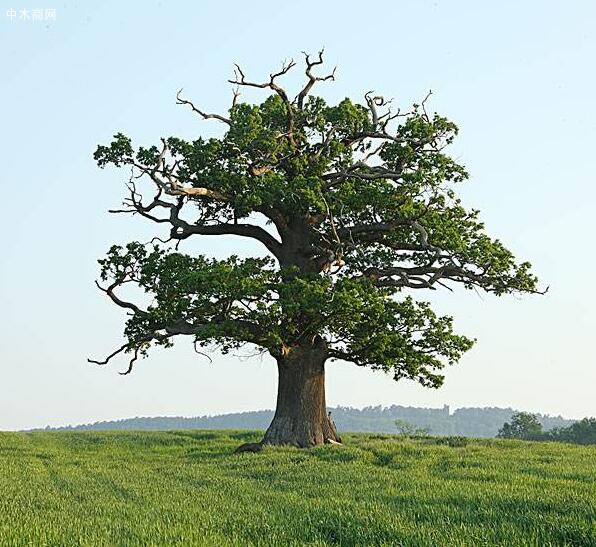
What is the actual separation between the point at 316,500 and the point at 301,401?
19.0 metres

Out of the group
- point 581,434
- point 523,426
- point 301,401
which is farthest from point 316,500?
point 523,426

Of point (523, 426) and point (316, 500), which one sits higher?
point (523, 426)

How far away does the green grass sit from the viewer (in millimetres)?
11203

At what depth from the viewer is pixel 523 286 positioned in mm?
34469

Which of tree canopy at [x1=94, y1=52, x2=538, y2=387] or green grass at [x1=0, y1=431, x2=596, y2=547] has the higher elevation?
tree canopy at [x1=94, y1=52, x2=538, y2=387]

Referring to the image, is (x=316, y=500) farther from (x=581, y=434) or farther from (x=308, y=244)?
(x=581, y=434)

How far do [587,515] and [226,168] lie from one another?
81.4 feet

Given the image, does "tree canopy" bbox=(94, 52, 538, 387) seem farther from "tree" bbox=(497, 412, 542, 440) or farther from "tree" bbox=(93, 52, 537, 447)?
"tree" bbox=(497, 412, 542, 440)

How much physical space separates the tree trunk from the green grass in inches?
132

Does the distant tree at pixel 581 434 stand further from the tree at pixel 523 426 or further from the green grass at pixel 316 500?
the green grass at pixel 316 500

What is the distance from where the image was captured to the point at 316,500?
15.2 metres

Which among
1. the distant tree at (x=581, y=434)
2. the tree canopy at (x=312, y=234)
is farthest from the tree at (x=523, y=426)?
the tree canopy at (x=312, y=234)

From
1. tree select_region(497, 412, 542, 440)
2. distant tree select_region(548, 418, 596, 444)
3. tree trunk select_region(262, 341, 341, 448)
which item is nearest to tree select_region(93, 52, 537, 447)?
tree trunk select_region(262, 341, 341, 448)

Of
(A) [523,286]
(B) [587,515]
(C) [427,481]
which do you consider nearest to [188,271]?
(A) [523,286]
